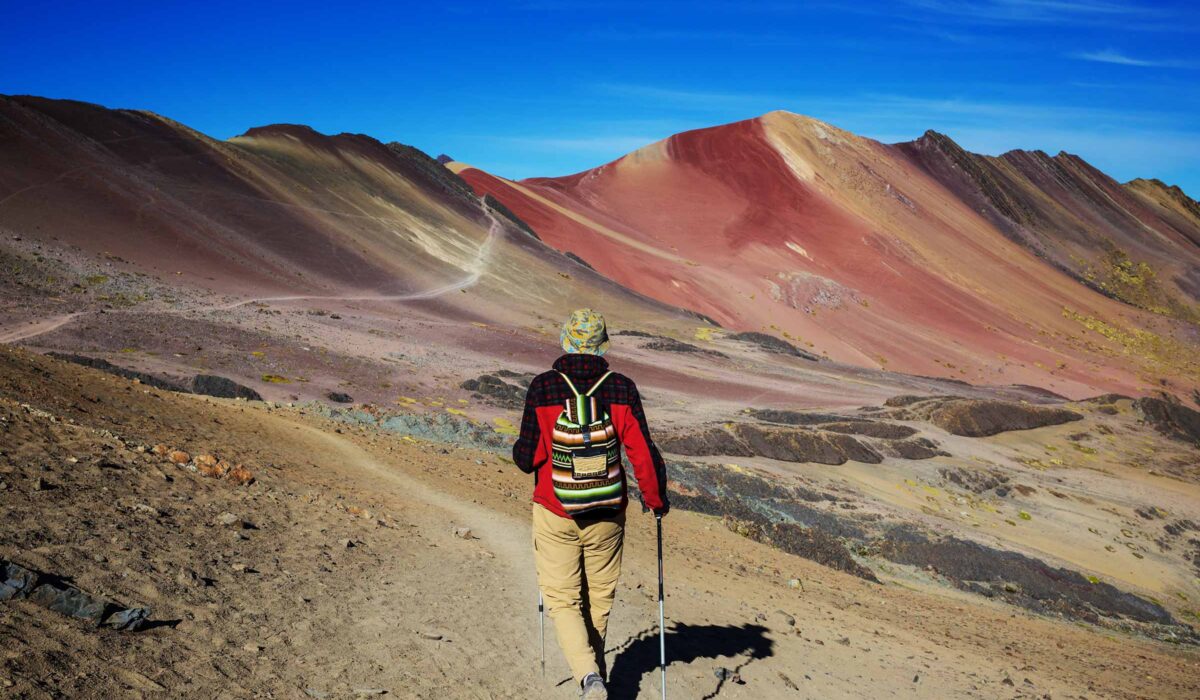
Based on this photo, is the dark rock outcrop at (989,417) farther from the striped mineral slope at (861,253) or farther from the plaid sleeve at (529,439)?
the plaid sleeve at (529,439)

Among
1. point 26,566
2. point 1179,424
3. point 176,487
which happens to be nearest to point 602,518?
point 26,566

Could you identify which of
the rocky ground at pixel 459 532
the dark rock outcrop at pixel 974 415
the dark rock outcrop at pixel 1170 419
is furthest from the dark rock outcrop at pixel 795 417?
the dark rock outcrop at pixel 1170 419

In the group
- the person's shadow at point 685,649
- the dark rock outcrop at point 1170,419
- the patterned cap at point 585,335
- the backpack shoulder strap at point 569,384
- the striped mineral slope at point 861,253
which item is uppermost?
the striped mineral slope at point 861,253

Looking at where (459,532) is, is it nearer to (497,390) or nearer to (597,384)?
(597,384)

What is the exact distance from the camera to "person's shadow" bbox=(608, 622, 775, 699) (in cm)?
491

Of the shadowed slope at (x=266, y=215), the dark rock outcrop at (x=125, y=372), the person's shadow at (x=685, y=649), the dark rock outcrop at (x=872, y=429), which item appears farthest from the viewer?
the shadowed slope at (x=266, y=215)

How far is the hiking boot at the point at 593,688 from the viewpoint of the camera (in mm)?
4043

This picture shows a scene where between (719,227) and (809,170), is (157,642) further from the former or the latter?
(809,170)

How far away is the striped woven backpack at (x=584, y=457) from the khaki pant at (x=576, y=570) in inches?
6.0

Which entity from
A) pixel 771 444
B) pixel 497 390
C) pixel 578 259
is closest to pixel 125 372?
pixel 497 390

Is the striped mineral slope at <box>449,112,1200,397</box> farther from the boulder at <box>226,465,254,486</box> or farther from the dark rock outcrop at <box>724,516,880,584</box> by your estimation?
the boulder at <box>226,465,254,486</box>

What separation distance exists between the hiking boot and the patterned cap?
58.5 inches

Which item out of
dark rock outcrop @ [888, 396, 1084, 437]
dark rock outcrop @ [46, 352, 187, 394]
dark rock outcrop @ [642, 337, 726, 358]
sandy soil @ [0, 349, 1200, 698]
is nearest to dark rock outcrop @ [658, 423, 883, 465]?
sandy soil @ [0, 349, 1200, 698]

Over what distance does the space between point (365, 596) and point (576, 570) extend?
1.77 m
